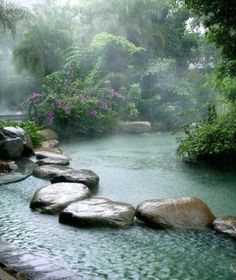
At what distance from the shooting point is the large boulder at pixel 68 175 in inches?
317

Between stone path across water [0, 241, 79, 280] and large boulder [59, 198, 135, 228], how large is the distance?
1.26 metres

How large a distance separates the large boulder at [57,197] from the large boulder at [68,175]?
0.72 metres

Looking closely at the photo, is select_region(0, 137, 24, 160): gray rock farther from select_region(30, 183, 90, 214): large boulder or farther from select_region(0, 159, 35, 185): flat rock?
select_region(30, 183, 90, 214): large boulder

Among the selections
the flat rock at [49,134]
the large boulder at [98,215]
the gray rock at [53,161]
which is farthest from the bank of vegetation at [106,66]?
the large boulder at [98,215]

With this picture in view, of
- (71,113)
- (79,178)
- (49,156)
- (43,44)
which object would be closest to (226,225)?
(79,178)

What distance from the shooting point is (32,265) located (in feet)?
13.9

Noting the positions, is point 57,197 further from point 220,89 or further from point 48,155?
point 220,89

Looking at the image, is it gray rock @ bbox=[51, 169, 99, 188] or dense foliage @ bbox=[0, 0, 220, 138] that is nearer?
gray rock @ bbox=[51, 169, 99, 188]

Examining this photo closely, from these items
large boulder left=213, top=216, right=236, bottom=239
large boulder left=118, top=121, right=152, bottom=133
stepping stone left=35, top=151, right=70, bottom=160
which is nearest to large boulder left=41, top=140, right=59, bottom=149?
stepping stone left=35, top=151, right=70, bottom=160

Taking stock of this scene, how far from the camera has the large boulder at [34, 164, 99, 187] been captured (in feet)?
26.4

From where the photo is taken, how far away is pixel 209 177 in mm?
9047

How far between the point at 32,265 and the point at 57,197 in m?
2.54

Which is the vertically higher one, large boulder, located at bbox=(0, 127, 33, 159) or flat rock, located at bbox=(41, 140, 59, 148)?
large boulder, located at bbox=(0, 127, 33, 159)

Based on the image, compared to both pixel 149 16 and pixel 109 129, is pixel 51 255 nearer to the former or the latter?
pixel 109 129
